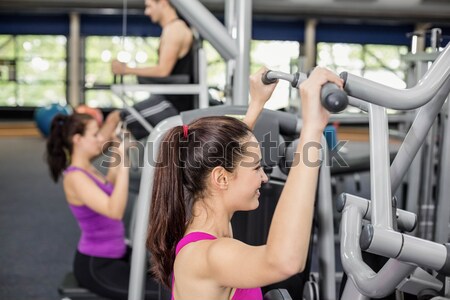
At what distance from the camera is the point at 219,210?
45.3 inches

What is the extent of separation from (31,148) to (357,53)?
5.81m

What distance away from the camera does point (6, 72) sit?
1069 cm

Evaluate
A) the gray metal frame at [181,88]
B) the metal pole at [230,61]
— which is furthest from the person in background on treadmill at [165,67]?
the metal pole at [230,61]

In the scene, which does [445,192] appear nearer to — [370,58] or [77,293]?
[77,293]

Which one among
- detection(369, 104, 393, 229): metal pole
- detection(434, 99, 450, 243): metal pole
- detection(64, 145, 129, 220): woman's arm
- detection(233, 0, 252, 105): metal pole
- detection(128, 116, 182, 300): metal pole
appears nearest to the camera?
detection(369, 104, 393, 229): metal pole

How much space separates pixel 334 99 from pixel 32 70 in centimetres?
1076

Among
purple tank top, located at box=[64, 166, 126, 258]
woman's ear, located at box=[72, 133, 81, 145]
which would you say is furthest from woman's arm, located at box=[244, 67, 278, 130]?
woman's ear, located at box=[72, 133, 81, 145]

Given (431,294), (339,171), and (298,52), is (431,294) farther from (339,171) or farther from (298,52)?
(298,52)

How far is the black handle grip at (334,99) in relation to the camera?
762 mm

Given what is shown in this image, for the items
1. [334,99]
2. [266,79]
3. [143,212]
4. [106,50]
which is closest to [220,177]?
[266,79]

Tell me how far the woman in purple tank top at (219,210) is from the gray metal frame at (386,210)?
0.12 m

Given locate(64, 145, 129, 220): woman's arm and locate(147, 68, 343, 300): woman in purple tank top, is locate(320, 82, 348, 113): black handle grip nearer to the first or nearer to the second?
locate(147, 68, 343, 300): woman in purple tank top

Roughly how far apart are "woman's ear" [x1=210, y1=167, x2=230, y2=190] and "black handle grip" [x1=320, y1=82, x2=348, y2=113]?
36 centimetres

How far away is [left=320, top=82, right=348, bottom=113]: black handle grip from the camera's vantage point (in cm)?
76
